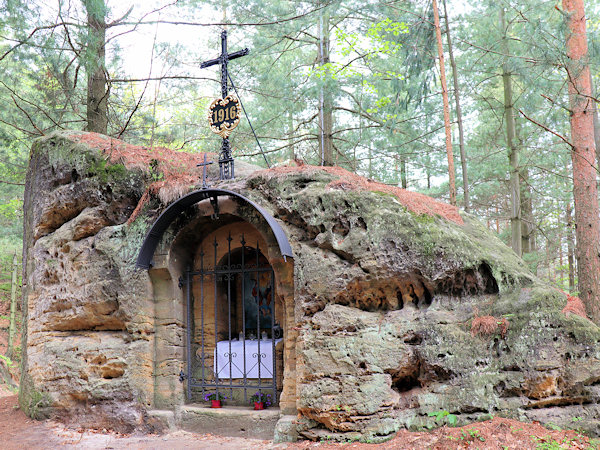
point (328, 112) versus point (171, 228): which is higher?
point (328, 112)

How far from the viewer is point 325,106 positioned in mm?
10938

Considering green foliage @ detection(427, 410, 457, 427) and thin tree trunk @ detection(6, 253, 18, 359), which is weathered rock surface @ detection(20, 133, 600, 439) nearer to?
green foliage @ detection(427, 410, 457, 427)

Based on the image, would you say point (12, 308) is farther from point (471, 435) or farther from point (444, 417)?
point (471, 435)

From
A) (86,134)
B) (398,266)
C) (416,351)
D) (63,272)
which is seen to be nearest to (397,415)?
(416,351)

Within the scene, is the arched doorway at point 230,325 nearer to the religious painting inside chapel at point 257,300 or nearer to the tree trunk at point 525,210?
the religious painting inside chapel at point 257,300

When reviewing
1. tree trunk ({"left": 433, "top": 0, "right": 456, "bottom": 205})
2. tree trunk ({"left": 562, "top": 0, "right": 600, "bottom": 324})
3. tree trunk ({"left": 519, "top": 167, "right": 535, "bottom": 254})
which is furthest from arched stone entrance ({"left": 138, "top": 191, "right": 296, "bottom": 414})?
tree trunk ({"left": 519, "top": 167, "right": 535, "bottom": 254})

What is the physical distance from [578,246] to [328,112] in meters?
6.01

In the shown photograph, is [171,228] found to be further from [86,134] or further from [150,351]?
[86,134]

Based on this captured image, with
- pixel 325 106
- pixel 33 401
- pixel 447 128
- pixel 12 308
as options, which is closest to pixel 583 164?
pixel 447 128

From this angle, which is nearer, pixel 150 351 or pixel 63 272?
pixel 150 351

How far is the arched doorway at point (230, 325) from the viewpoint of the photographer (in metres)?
7.10

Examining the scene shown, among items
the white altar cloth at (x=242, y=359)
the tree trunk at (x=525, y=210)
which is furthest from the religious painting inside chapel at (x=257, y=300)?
the tree trunk at (x=525, y=210)

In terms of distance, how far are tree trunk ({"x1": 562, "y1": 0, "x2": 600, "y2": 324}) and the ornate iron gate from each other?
15.7 ft

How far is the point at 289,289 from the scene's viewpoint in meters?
6.49
